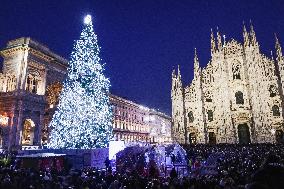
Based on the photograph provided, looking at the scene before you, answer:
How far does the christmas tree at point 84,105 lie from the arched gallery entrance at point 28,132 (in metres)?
13.9

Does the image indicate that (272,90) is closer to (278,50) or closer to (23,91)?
(278,50)

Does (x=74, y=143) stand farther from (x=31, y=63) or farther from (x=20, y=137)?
(x=31, y=63)

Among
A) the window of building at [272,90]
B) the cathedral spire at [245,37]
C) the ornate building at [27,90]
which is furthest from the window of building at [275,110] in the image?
the ornate building at [27,90]

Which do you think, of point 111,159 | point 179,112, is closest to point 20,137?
point 111,159

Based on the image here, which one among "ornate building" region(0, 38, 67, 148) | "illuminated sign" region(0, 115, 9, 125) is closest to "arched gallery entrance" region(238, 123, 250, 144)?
"ornate building" region(0, 38, 67, 148)

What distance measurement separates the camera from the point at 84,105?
25.5 metres

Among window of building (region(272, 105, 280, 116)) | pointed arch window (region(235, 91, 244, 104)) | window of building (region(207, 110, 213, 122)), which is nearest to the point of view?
window of building (region(272, 105, 280, 116))

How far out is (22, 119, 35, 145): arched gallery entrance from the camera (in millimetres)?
38531

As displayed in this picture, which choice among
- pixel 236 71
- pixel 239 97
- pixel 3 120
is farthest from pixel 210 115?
pixel 3 120

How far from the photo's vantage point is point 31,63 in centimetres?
3922

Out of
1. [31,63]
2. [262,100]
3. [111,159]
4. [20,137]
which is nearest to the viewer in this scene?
[111,159]

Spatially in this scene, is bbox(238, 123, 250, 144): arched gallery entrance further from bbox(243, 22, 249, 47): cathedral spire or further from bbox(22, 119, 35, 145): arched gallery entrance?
bbox(22, 119, 35, 145): arched gallery entrance

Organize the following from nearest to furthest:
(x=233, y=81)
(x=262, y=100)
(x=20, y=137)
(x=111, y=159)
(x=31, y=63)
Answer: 1. (x=111, y=159)
2. (x=20, y=137)
3. (x=31, y=63)
4. (x=262, y=100)
5. (x=233, y=81)

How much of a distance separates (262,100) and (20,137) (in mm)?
35653
